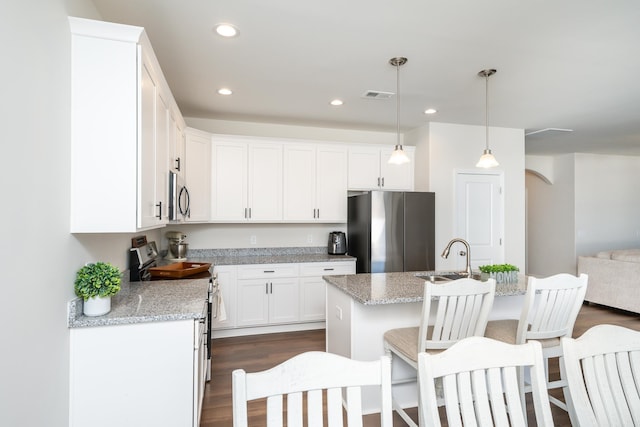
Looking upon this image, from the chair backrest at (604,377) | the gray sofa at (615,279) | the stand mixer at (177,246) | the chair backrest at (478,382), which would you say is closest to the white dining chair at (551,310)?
the chair backrest at (604,377)

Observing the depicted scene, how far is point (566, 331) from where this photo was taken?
2.16m

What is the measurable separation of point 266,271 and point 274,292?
265mm

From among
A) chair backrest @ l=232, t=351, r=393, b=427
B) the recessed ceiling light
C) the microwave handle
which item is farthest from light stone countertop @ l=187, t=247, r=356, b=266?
chair backrest @ l=232, t=351, r=393, b=427

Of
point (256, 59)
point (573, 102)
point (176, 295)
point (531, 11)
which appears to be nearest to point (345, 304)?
point (176, 295)

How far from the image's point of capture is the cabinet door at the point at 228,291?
379 cm

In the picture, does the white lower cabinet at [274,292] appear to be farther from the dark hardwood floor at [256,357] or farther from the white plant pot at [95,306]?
the white plant pot at [95,306]

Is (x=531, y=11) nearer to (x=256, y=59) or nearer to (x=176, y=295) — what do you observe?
(x=256, y=59)

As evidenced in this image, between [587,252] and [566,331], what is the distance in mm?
5389

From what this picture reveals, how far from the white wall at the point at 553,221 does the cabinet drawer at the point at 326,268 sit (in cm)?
477

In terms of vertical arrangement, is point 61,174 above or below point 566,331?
above

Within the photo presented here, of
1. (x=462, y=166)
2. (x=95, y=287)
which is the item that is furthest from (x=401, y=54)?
(x=95, y=287)

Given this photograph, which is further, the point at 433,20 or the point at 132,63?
the point at 433,20

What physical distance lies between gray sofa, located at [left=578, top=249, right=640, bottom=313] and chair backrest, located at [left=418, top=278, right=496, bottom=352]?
4.36 metres

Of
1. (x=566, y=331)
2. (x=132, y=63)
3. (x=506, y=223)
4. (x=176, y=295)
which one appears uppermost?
(x=132, y=63)
